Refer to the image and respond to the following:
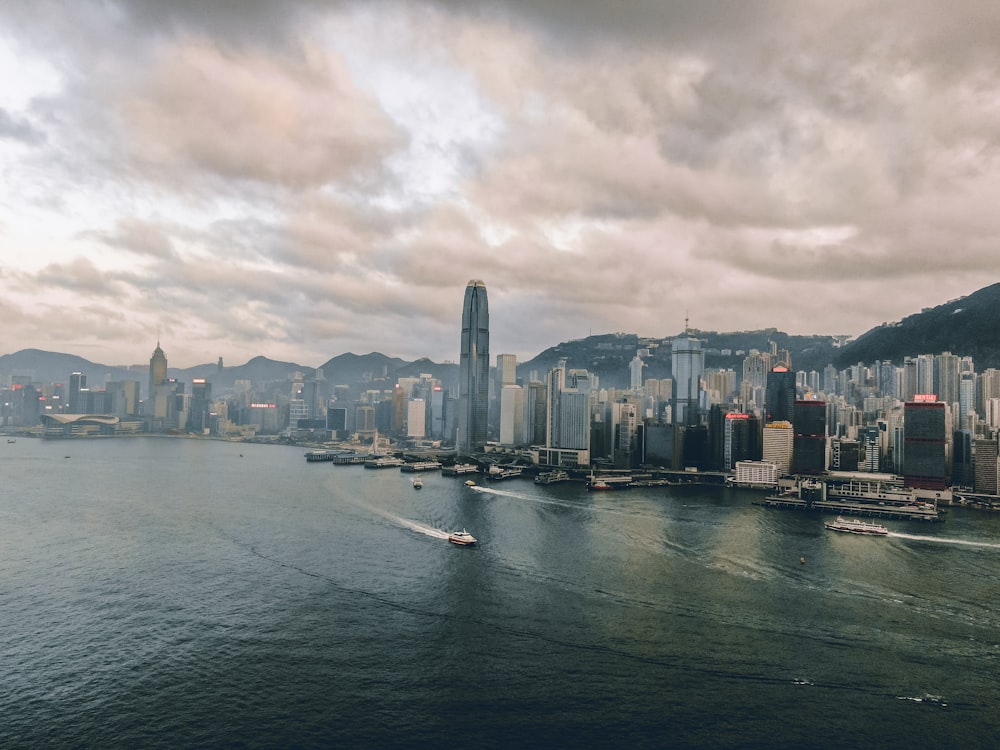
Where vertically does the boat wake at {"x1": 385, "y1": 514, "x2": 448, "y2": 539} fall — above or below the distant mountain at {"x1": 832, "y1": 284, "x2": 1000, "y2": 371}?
below

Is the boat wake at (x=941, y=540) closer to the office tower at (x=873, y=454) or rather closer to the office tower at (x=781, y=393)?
the office tower at (x=873, y=454)

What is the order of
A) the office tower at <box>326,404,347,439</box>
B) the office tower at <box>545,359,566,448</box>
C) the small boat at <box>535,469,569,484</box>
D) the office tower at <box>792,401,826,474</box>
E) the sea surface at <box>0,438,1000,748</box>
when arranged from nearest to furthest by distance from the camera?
the sea surface at <box>0,438,1000,748</box>, the small boat at <box>535,469,569,484</box>, the office tower at <box>792,401,826,474</box>, the office tower at <box>545,359,566,448</box>, the office tower at <box>326,404,347,439</box>

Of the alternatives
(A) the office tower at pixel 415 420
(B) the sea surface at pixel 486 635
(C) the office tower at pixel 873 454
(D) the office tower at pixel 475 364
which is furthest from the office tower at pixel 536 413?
(B) the sea surface at pixel 486 635

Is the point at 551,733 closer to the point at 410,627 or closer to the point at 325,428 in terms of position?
the point at 410,627

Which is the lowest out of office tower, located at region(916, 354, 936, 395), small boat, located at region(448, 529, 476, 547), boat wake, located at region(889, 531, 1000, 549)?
boat wake, located at region(889, 531, 1000, 549)

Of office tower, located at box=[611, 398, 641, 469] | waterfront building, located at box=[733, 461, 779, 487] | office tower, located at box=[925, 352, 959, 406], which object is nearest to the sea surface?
waterfront building, located at box=[733, 461, 779, 487]

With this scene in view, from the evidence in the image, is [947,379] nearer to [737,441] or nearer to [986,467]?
[737,441]

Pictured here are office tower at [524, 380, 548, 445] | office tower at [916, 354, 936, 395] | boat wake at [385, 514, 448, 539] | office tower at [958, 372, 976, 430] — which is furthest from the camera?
office tower at [524, 380, 548, 445]

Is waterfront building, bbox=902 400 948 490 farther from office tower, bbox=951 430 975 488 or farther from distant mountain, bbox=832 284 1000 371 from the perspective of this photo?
distant mountain, bbox=832 284 1000 371

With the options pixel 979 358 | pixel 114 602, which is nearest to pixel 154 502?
pixel 114 602
